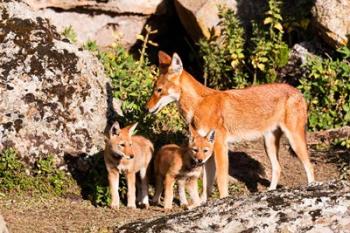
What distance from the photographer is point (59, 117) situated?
12.7 metres

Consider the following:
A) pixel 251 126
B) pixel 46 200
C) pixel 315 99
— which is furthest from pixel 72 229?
pixel 315 99

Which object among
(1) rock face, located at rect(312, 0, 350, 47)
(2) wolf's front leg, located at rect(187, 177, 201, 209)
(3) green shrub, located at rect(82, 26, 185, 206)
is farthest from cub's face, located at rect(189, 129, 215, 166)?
(1) rock face, located at rect(312, 0, 350, 47)

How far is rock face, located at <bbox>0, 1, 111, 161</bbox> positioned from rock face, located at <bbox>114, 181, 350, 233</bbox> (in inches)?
187

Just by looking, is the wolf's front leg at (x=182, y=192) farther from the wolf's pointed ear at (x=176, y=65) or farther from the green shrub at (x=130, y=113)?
the wolf's pointed ear at (x=176, y=65)

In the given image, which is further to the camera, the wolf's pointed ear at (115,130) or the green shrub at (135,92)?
the green shrub at (135,92)

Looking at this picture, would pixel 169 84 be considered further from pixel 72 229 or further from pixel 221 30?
pixel 221 30

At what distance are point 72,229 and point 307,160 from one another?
439cm

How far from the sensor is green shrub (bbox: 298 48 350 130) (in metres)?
15.6

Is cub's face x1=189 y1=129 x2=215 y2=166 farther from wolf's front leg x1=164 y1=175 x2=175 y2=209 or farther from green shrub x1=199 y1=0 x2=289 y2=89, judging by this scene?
green shrub x1=199 y1=0 x2=289 y2=89

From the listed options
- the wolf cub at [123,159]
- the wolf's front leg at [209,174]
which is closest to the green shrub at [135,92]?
the wolf's front leg at [209,174]

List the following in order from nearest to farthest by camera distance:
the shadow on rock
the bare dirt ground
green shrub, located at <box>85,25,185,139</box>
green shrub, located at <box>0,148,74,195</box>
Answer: the bare dirt ground, green shrub, located at <box>0,148,74,195</box>, green shrub, located at <box>85,25,185,139</box>, the shadow on rock

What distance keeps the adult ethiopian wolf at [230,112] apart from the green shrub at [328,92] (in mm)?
2128

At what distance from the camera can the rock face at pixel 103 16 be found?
17.1 metres

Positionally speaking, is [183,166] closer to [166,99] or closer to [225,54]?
[166,99]
